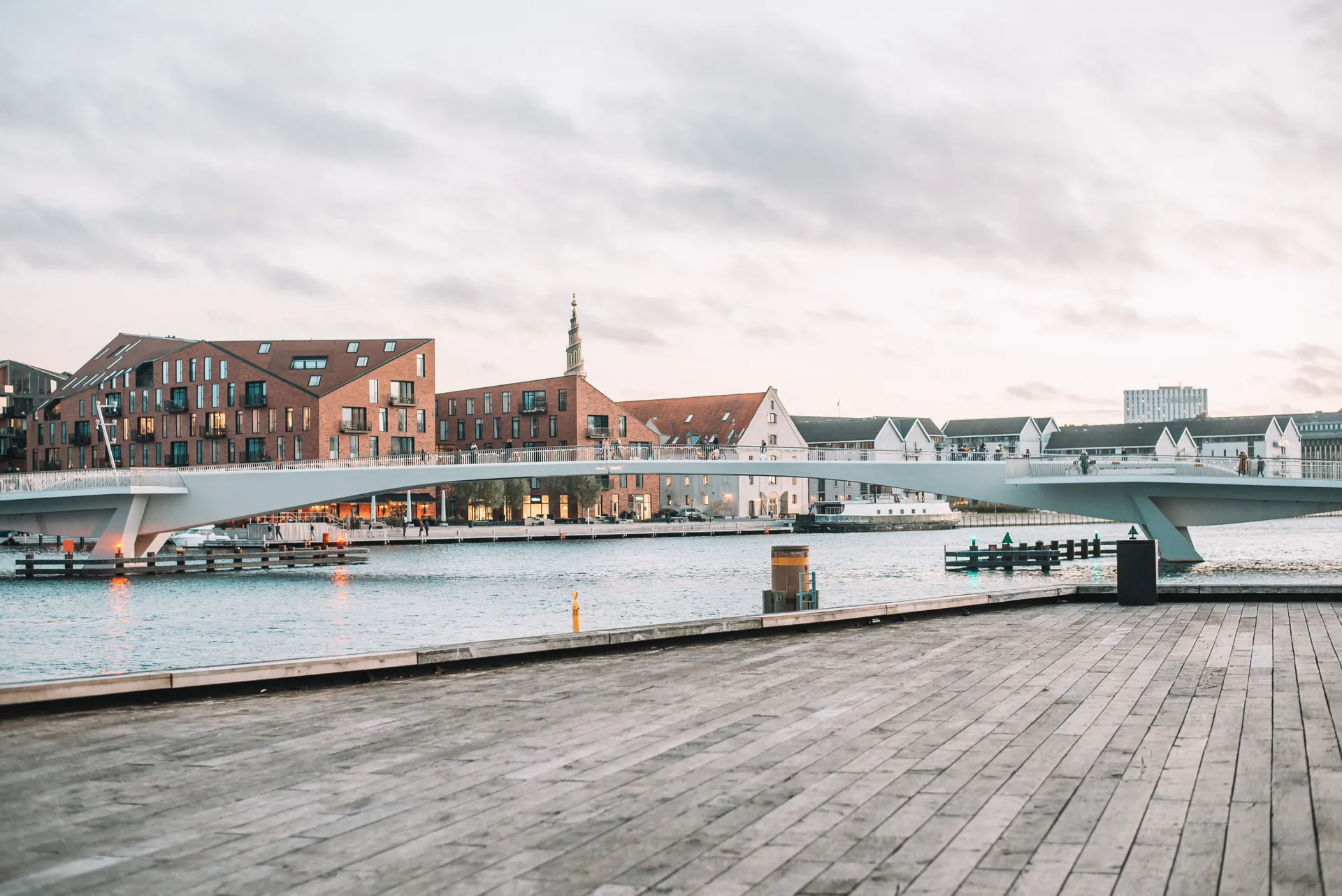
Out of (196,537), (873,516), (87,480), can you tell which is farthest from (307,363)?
(873,516)

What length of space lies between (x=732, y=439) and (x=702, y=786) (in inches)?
5179

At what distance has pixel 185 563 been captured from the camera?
69.7 meters

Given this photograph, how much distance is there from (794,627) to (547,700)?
6.04 meters

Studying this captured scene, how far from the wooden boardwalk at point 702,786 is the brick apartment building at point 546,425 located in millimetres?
107671

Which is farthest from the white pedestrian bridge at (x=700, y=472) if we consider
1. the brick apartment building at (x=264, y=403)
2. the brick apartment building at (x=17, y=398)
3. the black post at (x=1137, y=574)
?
the brick apartment building at (x=17, y=398)

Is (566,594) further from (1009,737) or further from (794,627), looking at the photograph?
(1009,737)

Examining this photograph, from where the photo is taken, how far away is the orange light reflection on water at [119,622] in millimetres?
33469

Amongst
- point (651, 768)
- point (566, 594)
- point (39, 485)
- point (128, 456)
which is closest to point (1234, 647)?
point (651, 768)

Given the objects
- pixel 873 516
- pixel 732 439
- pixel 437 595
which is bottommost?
pixel 437 595

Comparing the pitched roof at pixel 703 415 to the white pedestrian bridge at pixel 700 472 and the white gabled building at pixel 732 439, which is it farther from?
the white pedestrian bridge at pixel 700 472

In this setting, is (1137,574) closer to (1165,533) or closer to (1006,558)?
(1165,533)

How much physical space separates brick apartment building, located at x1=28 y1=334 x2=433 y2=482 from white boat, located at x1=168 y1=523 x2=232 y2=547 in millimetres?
5633

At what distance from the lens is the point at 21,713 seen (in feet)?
30.3

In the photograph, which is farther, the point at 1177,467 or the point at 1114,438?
the point at 1114,438
